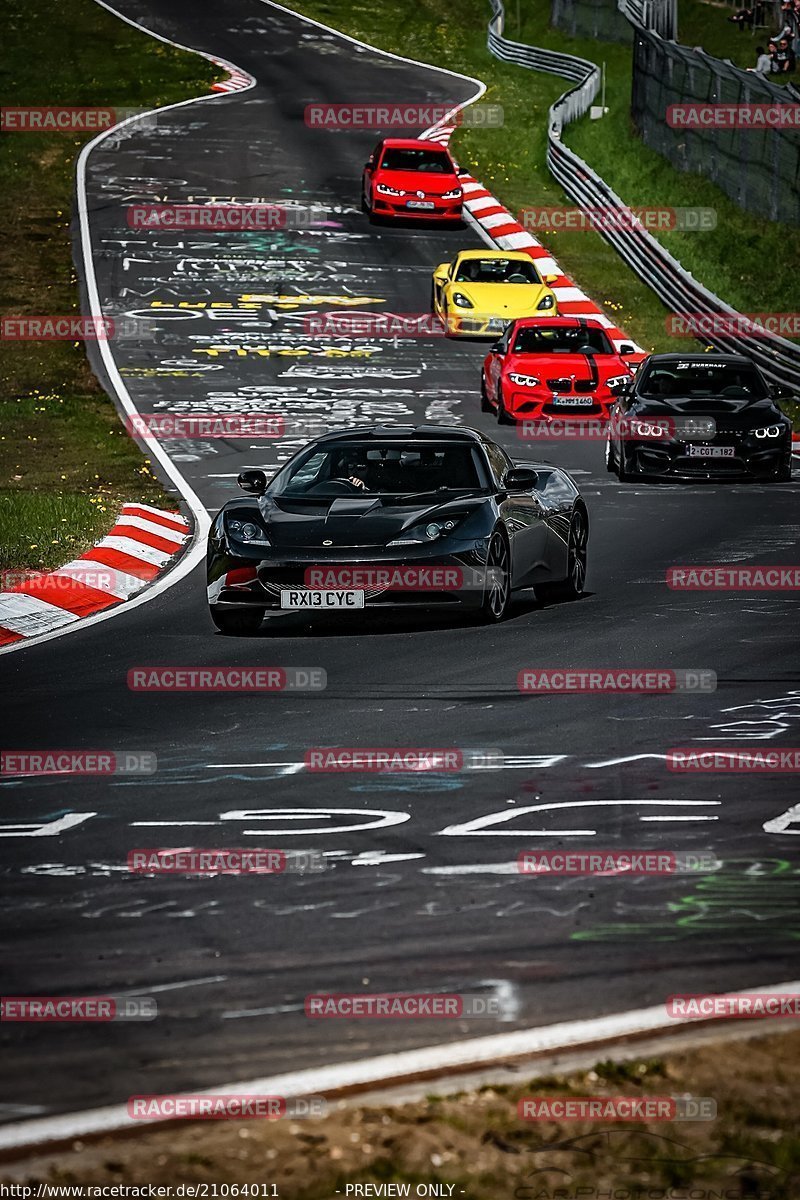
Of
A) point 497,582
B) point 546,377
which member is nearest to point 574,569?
point 497,582

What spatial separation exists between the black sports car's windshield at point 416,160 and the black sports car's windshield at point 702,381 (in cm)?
1827

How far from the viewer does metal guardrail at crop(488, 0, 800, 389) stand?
26.9 metres

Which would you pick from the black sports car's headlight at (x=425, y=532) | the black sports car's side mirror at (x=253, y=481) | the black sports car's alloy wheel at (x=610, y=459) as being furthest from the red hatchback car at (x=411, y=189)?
the black sports car's headlight at (x=425, y=532)

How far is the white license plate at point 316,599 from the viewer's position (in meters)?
12.4

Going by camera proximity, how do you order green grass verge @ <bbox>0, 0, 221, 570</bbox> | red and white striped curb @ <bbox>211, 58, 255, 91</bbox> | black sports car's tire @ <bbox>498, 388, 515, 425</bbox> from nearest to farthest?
1. green grass verge @ <bbox>0, 0, 221, 570</bbox>
2. black sports car's tire @ <bbox>498, 388, 515, 425</bbox>
3. red and white striped curb @ <bbox>211, 58, 255, 91</bbox>

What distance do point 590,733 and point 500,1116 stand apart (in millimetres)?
4844

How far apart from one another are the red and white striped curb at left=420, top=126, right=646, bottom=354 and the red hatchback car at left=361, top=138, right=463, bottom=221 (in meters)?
0.95

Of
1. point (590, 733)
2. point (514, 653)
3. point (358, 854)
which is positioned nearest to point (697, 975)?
point (358, 854)

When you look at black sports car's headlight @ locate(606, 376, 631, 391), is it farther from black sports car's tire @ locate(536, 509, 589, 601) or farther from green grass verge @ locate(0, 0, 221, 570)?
black sports car's tire @ locate(536, 509, 589, 601)

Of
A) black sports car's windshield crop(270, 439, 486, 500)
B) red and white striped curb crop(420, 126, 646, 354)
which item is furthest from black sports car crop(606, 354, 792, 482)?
red and white striped curb crop(420, 126, 646, 354)

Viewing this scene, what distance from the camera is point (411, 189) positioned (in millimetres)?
38375

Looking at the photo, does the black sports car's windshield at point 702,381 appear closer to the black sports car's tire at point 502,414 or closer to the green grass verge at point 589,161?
the black sports car's tire at point 502,414

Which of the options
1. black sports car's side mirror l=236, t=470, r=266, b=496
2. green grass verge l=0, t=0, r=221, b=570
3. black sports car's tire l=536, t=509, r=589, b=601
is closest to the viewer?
black sports car's side mirror l=236, t=470, r=266, b=496

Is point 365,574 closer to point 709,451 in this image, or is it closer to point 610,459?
point 709,451
